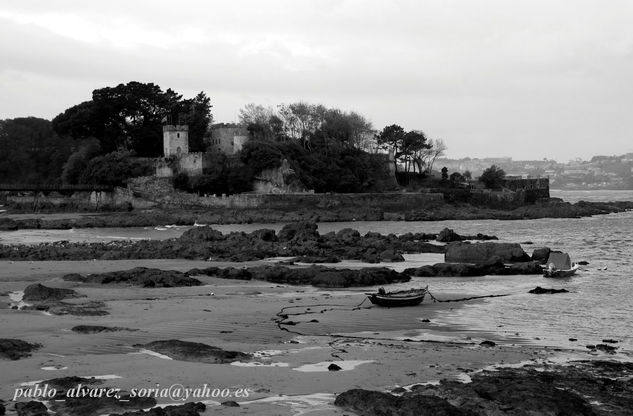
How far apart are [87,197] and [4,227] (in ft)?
75.0

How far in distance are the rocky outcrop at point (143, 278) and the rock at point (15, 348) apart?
33.4 feet

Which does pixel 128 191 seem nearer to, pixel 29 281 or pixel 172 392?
pixel 29 281

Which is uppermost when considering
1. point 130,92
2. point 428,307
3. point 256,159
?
point 130,92

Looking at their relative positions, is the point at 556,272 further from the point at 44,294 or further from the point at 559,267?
the point at 44,294

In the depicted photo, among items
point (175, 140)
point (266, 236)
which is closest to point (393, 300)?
point (266, 236)

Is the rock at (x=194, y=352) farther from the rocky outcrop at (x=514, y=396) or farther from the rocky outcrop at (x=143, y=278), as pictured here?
the rocky outcrop at (x=143, y=278)

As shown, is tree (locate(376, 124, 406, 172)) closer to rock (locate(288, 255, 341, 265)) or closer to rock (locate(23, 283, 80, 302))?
rock (locate(288, 255, 341, 265))

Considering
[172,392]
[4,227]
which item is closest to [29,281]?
[172,392]

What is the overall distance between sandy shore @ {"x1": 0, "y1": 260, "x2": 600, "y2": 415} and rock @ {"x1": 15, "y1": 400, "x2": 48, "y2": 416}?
0.26 meters

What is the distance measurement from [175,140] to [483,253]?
49.2 meters

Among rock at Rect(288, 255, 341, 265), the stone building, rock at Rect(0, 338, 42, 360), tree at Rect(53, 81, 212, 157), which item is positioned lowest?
rock at Rect(288, 255, 341, 265)

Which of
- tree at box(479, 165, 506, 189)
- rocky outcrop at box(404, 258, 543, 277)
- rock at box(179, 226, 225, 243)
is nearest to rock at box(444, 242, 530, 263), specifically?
rocky outcrop at box(404, 258, 543, 277)

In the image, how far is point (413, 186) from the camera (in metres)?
87.2

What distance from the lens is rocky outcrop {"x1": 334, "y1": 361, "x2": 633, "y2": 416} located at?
38.1 ft
